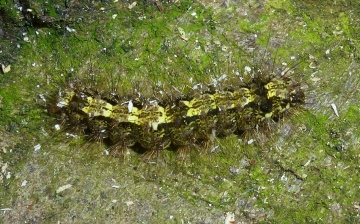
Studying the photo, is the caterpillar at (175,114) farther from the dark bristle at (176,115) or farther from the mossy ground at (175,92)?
the mossy ground at (175,92)

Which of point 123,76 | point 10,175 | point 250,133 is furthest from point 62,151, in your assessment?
point 250,133

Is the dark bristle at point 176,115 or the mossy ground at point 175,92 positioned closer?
the mossy ground at point 175,92

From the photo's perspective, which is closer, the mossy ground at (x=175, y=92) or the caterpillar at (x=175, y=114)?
the mossy ground at (x=175, y=92)

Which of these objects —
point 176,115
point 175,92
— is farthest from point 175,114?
point 175,92

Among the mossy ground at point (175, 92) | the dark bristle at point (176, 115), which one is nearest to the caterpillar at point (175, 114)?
the dark bristle at point (176, 115)

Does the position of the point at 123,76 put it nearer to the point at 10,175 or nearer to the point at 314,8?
the point at 10,175
